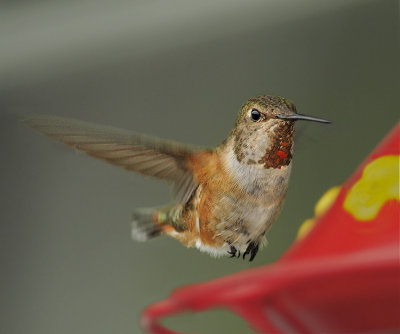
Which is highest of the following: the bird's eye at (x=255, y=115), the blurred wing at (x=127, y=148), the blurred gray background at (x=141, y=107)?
the blurred gray background at (x=141, y=107)

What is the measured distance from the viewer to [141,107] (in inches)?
114

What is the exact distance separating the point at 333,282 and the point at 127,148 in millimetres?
648

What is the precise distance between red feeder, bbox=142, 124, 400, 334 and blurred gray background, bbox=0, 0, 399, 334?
5.40ft

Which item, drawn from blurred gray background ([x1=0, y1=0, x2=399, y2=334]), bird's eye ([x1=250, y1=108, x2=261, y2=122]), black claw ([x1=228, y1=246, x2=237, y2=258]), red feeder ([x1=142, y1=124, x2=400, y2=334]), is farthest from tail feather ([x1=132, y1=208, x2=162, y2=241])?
blurred gray background ([x1=0, y1=0, x2=399, y2=334])

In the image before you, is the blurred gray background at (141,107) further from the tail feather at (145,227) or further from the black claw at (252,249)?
the black claw at (252,249)

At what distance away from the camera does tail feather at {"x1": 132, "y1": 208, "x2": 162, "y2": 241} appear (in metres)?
1.27

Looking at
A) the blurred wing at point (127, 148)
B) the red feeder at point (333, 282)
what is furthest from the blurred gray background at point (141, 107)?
the red feeder at point (333, 282)

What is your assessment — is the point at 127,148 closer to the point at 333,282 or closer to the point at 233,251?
the point at 233,251

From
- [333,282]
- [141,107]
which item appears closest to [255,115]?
[333,282]

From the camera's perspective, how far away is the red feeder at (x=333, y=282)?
0.49m

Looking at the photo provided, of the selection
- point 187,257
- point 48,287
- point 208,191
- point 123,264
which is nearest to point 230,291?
point 208,191

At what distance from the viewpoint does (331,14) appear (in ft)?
8.66

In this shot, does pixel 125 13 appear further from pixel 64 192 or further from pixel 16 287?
pixel 16 287

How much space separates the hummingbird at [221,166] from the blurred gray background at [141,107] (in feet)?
4.07
